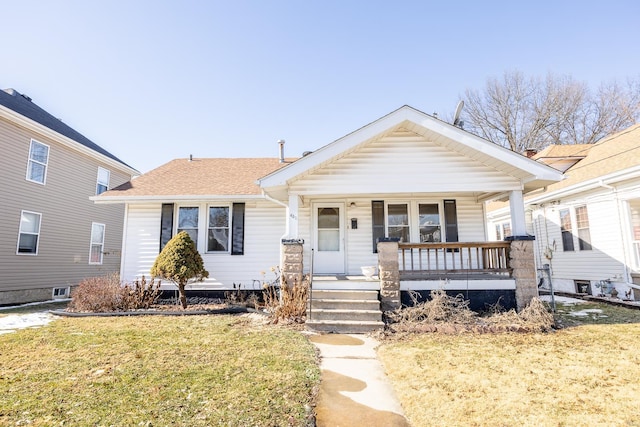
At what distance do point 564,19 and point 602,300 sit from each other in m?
11.5

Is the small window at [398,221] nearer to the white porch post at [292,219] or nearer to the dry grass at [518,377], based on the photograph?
the white porch post at [292,219]

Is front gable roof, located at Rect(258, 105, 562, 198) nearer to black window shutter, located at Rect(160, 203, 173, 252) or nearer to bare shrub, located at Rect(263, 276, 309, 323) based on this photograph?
bare shrub, located at Rect(263, 276, 309, 323)

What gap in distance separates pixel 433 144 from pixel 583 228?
675 centimetres

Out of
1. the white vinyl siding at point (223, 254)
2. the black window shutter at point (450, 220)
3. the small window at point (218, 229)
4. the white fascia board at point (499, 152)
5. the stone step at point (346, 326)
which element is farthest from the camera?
the small window at point (218, 229)

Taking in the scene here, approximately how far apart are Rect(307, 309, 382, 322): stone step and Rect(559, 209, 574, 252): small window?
871cm

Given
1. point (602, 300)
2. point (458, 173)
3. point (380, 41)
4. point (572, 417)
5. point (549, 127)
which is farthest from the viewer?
point (549, 127)

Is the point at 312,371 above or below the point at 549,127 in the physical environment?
below

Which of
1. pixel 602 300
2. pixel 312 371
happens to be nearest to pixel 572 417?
pixel 312 371

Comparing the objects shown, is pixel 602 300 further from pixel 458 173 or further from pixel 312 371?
pixel 312 371

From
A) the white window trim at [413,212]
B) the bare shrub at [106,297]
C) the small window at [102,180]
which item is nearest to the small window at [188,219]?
the bare shrub at [106,297]

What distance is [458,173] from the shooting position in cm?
768

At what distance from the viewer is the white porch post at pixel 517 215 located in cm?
735

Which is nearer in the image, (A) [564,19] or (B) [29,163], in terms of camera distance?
(B) [29,163]

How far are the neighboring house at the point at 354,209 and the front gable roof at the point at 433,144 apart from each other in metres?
0.02
